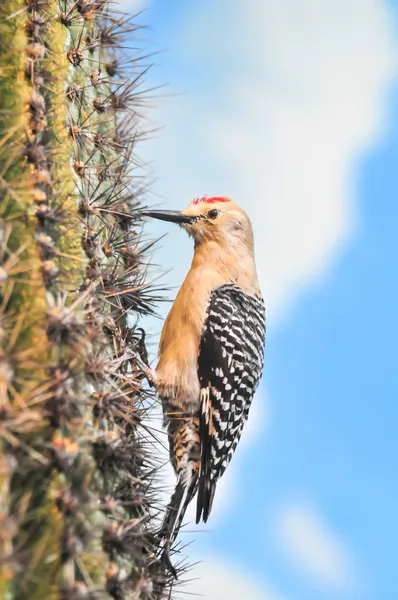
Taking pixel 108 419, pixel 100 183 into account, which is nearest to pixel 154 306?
pixel 100 183

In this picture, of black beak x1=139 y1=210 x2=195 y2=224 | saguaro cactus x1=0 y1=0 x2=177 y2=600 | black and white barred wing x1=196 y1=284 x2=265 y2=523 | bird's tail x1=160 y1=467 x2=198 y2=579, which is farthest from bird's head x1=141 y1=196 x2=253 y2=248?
bird's tail x1=160 y1=467 x2=198 y2=579

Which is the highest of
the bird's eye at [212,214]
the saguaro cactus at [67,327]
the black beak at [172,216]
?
the bird's eye at [212,214]

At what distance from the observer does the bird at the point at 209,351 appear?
177 inches

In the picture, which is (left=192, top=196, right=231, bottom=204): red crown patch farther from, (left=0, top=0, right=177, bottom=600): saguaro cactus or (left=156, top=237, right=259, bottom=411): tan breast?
(left=0, top=0, right=177, bottom=600): saguaro cactus

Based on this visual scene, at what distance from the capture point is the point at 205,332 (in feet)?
15.4

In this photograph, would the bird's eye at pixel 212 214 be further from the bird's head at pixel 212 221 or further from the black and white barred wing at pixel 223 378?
the black and white barred wing at pixel 223 378

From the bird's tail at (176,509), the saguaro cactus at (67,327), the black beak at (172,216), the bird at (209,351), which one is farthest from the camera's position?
the black beak at (172,216)

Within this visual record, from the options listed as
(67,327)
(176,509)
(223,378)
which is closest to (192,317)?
(223,378)

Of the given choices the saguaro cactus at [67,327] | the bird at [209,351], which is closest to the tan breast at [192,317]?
the bird at [209,351]

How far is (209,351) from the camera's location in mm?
4656

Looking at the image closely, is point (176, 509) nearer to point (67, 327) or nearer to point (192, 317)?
point (192, 317)

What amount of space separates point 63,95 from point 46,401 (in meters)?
1.45

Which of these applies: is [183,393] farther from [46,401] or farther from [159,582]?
[46,401]

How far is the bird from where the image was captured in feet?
14.8
